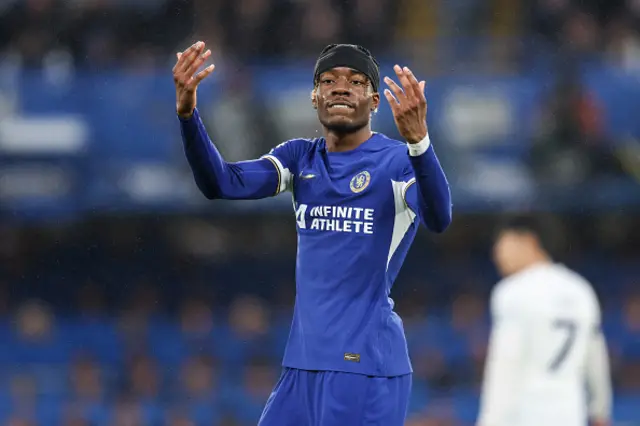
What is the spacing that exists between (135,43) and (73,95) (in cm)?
128

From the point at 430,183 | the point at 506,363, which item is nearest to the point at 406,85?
the point at 430,183

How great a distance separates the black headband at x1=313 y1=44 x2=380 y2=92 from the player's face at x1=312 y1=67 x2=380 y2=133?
0.02 m

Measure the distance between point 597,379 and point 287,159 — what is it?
136 inches

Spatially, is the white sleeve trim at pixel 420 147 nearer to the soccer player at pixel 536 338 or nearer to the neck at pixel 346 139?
the neck at pixel 346 139

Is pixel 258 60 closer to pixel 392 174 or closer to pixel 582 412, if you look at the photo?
pixel 582 412

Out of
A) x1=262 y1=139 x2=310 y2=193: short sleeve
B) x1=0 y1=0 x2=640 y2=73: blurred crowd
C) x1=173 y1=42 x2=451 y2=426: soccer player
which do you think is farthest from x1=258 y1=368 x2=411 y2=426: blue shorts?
x1=0 y1=0 x2=640 y2=73: blurred crowd

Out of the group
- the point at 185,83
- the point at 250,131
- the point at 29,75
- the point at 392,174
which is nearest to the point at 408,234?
the point at 392,174

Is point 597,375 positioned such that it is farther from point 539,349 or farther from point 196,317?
point 196,317

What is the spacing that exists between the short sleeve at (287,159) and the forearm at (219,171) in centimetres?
2

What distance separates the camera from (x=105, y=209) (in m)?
A: 13.8

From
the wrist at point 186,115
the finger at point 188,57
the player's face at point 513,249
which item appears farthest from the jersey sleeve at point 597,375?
the finger at point 188,57

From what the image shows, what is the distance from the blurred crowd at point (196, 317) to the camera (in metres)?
13.7

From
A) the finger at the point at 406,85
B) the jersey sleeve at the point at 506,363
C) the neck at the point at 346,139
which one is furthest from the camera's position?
the jersey sleeve at the point at 506,363

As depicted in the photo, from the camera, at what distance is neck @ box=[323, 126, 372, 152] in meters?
4.52
